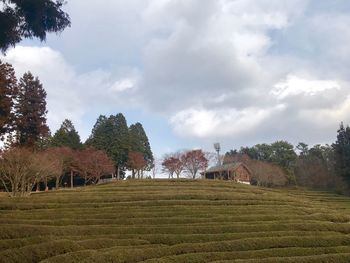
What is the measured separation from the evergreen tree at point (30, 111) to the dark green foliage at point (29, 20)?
81.9 ft

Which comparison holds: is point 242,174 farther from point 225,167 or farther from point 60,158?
point 60,158

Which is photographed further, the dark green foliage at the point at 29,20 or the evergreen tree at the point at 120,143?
the evergreen tree at the point at 120,143

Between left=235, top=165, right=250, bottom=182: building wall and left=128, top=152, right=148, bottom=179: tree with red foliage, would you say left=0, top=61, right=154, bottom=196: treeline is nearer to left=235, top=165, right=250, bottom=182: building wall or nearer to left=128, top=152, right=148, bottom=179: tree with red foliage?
left=128, top=152, right=148, bottom=179: tree with red foliage

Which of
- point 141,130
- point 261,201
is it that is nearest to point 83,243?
point 261,201

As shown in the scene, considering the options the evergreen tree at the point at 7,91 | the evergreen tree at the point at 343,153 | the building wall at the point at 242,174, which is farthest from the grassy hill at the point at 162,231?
the building wall at the point at 242,174

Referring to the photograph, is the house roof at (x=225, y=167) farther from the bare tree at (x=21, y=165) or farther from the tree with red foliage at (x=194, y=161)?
the bare tree at (x=21, y=165)

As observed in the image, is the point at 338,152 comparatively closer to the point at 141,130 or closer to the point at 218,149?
the point at 218,149

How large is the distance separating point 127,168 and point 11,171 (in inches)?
1287

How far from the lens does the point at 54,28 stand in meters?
10.8

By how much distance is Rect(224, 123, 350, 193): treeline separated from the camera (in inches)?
2589

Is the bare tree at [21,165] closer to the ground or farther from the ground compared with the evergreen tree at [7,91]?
closer to the ground

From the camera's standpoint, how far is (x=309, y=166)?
74.1 m

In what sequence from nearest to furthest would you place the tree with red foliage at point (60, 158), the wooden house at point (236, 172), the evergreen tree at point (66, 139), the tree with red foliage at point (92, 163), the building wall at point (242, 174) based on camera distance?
1. the tree with red foliage at point (60, 158)
2. the tree with red foliage at point (92, 163)
3. the evergreen tree at point (66, 139)
4. the wooden house at point (236, 172)
5. the building wall at point (242, 174)

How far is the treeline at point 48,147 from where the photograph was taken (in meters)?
36.2
